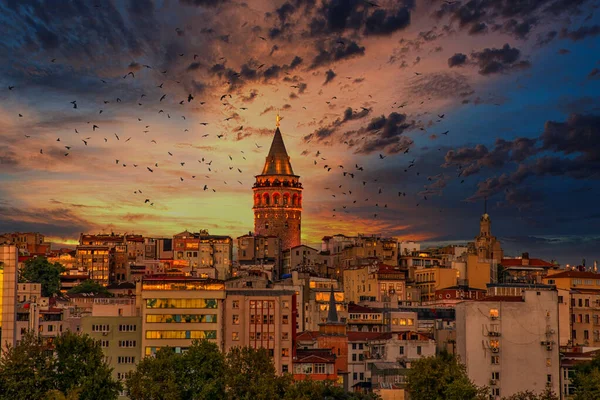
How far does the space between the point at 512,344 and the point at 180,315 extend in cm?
2746

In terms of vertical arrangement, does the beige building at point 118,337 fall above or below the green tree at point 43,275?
below

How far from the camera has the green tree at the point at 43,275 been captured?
531 feet

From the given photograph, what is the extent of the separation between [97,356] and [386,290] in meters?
68.6

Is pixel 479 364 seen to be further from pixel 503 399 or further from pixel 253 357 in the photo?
pixel 253 357

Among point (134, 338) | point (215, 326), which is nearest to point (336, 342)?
point (215, 326)

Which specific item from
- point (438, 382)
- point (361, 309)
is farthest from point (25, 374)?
point (361, 309)

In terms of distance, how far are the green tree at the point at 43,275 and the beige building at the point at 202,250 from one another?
2262 cm

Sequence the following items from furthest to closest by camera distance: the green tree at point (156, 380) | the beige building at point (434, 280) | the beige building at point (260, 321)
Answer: the beige building at point (434, 280) → the beige building at point (260, 321) → the green tree at point (156, 380)

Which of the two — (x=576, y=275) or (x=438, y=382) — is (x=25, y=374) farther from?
(x=576, y=275)

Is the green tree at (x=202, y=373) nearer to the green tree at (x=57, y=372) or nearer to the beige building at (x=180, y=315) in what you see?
the green tree at (x=57, y=372)

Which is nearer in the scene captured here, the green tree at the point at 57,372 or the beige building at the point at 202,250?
the green tree at the point at 57,372

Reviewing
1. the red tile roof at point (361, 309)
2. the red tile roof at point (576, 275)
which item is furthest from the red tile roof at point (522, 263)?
the red tile roof at point (361, 309)

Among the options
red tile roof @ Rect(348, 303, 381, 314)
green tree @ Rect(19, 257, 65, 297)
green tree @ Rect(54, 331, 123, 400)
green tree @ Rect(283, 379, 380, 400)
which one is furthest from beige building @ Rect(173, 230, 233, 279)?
green tree @ Rect(54, 331, 123, 400)

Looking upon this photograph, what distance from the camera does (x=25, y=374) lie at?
81000mm
